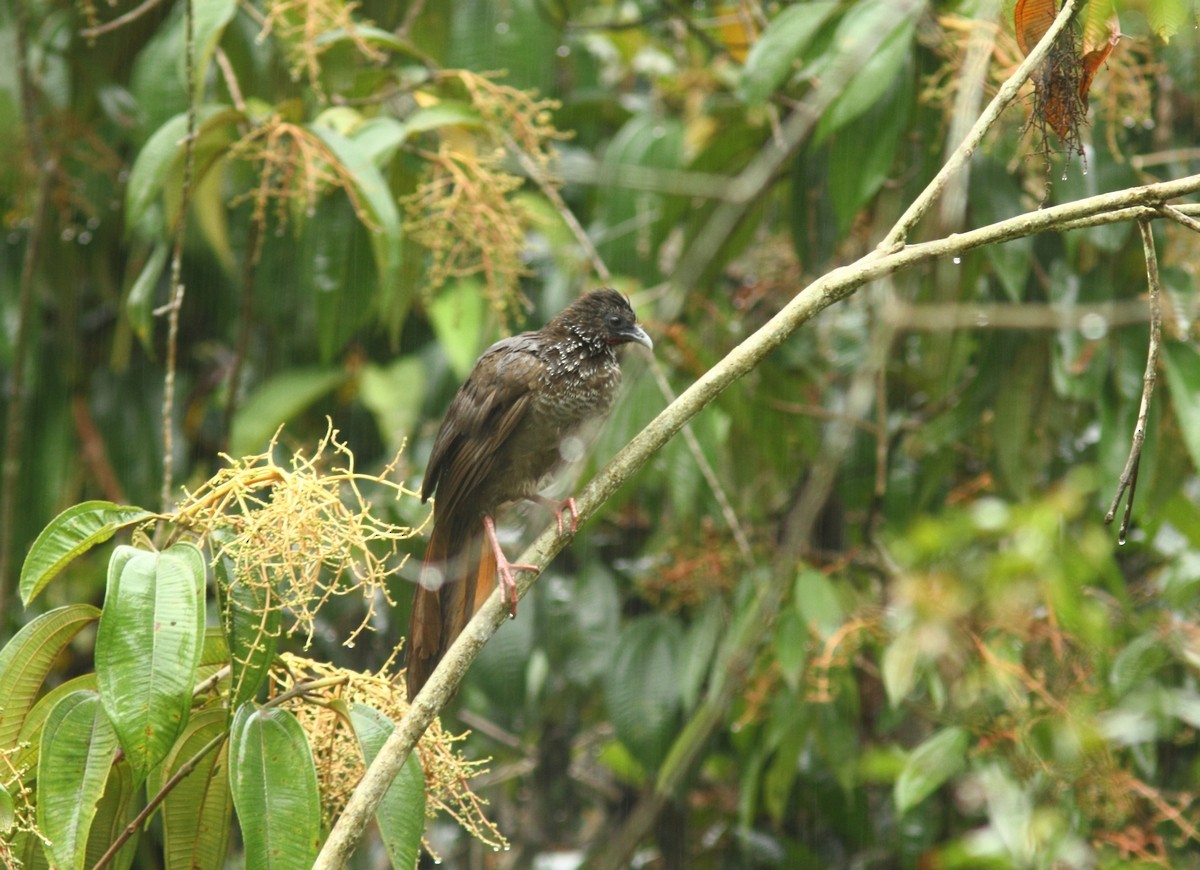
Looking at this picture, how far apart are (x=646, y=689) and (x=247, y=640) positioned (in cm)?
222

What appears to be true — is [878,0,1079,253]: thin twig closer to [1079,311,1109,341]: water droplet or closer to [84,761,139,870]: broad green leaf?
[84,761,139,870]: broad green leaf

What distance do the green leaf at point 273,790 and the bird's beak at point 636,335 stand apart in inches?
70.5

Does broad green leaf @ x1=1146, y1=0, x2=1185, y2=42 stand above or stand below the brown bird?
above

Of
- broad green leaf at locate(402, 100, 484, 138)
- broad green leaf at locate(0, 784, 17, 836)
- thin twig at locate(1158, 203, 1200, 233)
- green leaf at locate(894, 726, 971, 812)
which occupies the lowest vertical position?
green leaf at locate(894, 726, 971, 812)

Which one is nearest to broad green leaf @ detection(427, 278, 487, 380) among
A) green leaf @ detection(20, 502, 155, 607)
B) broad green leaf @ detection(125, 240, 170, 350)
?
broad green leaf @ detection(125, 240, 170, 350)

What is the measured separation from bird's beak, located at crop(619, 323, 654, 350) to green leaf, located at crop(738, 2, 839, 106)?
711 mm

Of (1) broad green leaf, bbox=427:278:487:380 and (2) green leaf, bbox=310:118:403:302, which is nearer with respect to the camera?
(2) green leaf, bbox=310:118:403:302

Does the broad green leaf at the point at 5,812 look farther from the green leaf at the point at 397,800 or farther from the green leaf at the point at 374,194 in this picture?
the green leaf at the point at 374,194

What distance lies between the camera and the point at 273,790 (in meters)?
2.11

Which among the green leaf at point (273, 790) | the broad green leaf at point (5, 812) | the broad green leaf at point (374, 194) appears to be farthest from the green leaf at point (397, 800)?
the broad green leaf at point (374, 194)

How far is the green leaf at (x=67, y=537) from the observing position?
2109mm

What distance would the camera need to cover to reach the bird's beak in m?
3.67

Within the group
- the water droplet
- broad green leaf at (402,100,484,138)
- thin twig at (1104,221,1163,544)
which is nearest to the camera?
thin twig at (1104,221,1163,544)

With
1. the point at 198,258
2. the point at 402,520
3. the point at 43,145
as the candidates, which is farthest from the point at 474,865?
the point at 43,145
